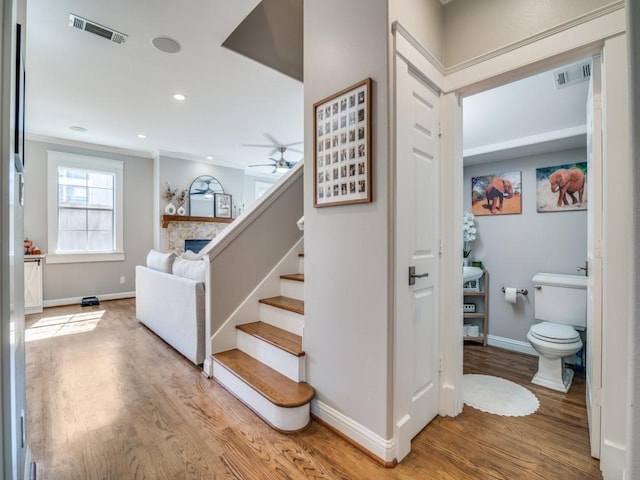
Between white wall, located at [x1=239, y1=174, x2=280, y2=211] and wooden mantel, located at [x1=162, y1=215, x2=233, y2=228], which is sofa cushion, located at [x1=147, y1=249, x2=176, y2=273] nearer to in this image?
wooden mantel, located at [x1=162, y1=215, x2=233, y2=228]

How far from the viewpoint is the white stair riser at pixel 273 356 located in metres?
1.91

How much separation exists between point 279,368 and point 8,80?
190cm

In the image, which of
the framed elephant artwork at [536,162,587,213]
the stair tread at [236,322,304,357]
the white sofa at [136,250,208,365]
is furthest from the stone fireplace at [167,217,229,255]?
the framed elephant artwork at [536,162,587,213]

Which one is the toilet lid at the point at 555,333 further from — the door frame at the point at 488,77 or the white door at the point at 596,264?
the door frame at the point at 488,77

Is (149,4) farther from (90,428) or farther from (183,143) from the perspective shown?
(183,143)

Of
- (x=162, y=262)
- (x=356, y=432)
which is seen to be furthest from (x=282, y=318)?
(x=162, y=262)

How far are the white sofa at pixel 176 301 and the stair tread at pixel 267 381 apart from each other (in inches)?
14.2

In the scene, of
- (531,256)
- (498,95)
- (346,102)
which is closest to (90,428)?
(346,102)

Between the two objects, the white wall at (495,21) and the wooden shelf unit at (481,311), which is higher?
the white wall at (495,21)

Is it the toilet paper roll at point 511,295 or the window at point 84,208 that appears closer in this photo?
Answer: the toilet paper roll at point 511,295

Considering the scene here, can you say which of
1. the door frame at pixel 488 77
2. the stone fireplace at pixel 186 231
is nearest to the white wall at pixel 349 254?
the door frame at pixel 488 77

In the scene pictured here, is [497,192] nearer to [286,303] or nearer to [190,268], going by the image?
[286,303]

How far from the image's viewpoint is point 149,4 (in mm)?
2100

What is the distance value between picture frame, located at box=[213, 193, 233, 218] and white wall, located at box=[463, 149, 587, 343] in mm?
5050
